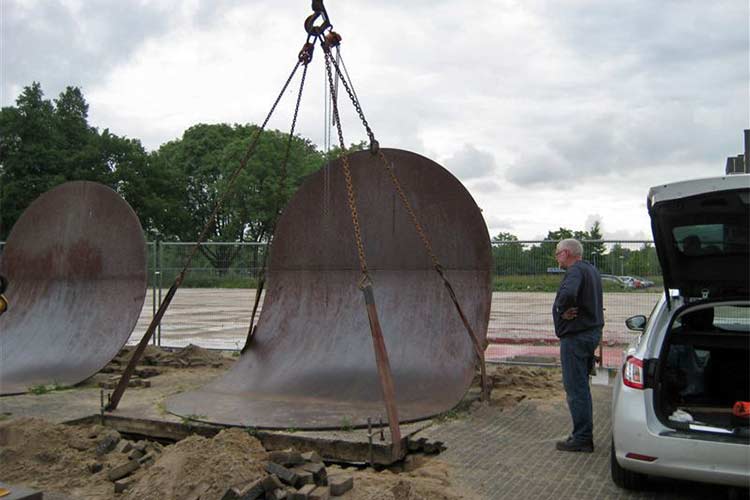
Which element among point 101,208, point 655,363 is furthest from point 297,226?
point 655,363

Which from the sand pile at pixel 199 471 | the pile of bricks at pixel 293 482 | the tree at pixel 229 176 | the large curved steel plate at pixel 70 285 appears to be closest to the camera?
the pile of bricks at pixel 293 482

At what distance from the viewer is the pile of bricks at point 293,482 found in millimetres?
4078

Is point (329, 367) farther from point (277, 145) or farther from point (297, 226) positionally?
point (277, 145)

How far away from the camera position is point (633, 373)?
4.21m

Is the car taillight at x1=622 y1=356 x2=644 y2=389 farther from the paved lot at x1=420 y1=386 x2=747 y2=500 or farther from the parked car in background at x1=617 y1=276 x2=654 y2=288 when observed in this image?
the parked car in background at x1=617 y1=276 x2=654 y2=288

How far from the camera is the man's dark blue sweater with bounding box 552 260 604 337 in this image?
5.32m

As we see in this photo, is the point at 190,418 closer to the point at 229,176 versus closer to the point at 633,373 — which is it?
the point at 633,373

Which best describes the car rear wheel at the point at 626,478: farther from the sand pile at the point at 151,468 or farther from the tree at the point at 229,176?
the tree at the point at 229,176

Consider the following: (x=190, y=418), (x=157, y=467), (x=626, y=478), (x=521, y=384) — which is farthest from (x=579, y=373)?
(x=190, y=418)

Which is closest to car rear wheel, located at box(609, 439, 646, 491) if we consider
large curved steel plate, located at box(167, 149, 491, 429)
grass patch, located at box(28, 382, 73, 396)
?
large curved steel plate, located at box(167, 149, 491, 429)

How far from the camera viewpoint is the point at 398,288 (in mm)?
7668

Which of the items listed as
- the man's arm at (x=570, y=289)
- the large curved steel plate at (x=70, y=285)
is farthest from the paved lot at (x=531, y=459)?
the large curved steel plate at (x=70, y=285)

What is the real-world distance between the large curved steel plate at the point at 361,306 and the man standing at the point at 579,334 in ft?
4.40

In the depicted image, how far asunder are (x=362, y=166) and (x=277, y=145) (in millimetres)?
35992
